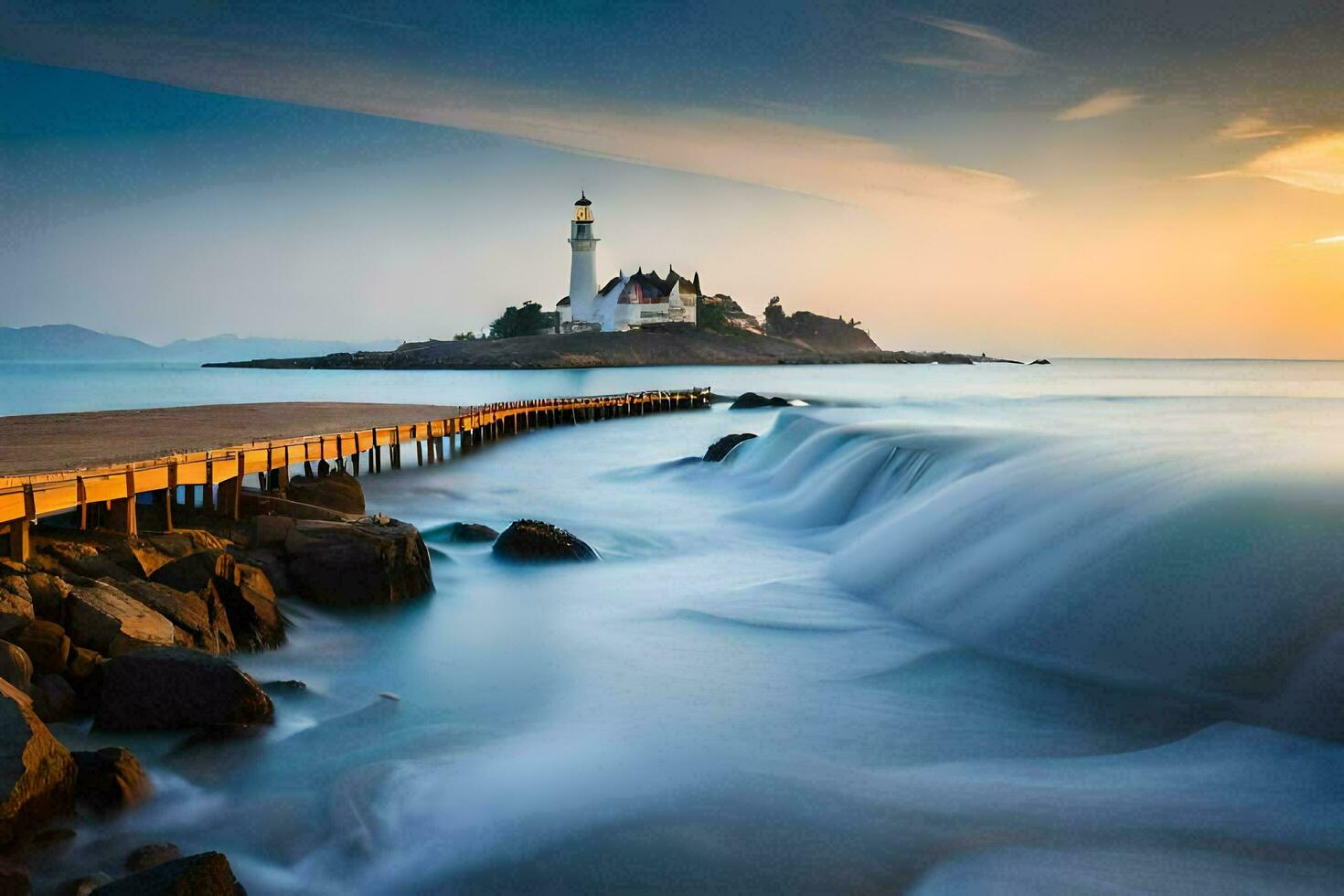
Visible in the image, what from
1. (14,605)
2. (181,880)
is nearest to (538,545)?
(14,605)

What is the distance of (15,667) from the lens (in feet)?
21.0

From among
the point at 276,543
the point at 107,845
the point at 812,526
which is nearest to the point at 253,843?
the point at 107,845

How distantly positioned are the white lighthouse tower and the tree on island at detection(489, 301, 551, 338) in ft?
37.7

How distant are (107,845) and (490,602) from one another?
5.94 m

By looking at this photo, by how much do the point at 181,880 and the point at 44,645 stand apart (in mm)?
3405

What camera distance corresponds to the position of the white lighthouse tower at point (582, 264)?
4365 inches

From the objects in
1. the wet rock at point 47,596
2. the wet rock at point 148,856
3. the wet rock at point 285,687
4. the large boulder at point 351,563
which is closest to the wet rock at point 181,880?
the wet rock at point 148,856

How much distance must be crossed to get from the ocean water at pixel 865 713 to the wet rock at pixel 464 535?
982 millimetres

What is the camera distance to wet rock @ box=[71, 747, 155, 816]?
18.5 ft

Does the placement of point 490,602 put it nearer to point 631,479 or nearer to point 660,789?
point 660,789

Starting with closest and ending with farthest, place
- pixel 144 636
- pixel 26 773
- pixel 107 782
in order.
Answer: pixel 26 773
pixel 107 782
pixel 144 636

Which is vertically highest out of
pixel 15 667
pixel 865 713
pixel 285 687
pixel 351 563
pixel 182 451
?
pixel 182 451

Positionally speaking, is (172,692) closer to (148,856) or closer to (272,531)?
(148,856)

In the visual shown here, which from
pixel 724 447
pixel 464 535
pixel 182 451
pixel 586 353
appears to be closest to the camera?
pixel 464 535
